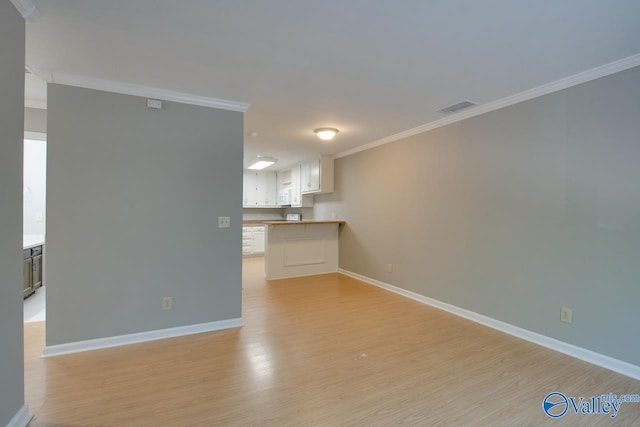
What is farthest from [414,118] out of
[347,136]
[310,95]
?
[310,95]

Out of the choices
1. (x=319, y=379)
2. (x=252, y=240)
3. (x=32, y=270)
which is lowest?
(x=319, y=379)

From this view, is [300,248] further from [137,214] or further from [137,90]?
[137,90]

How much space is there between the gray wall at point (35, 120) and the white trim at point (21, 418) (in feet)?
9.48

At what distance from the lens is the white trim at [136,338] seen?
2596 millimetres

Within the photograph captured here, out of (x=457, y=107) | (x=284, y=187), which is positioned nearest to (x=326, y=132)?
(x=457, y=107)

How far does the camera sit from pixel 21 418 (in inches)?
66.6

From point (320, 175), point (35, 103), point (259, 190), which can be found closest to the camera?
point (35, 103)

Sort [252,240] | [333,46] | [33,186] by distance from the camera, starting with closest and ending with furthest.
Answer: [333,46] < [33,186] < [252,240]

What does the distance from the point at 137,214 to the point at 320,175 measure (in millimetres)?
3797

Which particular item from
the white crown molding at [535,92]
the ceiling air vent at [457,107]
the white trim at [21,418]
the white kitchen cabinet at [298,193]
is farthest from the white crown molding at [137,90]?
the white kitchen cabinet at [298,193]

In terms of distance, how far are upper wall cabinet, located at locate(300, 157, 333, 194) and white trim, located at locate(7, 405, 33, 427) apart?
16.4ft

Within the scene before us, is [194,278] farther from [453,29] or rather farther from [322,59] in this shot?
[453,29]

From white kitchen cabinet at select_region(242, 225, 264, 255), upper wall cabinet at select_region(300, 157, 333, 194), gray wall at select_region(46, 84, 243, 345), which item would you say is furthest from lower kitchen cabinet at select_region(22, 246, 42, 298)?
upper wall cabinet at select_region(300, 157, 333, 194)

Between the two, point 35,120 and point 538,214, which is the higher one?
point 35,120
